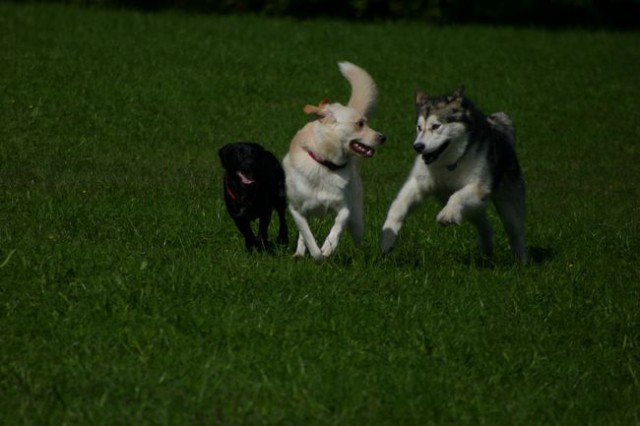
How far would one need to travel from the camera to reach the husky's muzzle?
8930mm

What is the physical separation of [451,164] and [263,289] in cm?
224

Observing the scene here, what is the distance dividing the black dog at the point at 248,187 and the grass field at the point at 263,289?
0.27m

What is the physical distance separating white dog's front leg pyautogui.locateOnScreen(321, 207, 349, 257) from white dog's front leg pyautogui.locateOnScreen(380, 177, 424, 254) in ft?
1.34

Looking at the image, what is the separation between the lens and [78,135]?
15633mm

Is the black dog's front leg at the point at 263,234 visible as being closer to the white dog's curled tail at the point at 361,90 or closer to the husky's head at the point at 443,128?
the white dog's curled tail at the point at 361,90

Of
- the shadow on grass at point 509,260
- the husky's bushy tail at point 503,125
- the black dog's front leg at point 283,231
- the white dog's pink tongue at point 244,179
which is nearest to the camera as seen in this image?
the white dog's pink tongue at point 244,179

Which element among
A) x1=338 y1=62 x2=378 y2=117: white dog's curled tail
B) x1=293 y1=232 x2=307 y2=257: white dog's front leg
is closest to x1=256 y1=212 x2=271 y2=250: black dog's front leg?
x1=293 y1=232 x2=307 y2=257: white dog's front leg

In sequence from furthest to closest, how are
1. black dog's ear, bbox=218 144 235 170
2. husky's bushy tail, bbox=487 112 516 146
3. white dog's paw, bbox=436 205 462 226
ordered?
husky's bushy tail, bbox=487 112 516 146
black dog's ear, bbox=218 144 235 170
white dog's paw, bbox=436 205 462 226

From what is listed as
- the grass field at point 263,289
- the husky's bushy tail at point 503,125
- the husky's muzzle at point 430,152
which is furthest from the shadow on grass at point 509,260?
the husky's bushy tail at point 503,125

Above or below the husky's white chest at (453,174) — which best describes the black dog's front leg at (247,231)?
below

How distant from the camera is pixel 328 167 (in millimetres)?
9047

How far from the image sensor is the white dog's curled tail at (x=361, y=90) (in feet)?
31.9

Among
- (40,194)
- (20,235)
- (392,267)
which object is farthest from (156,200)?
(392,267)

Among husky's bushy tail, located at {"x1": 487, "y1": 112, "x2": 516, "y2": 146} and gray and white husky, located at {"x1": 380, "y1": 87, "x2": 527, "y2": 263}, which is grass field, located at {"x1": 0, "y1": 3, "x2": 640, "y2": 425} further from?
husky's bushy tail, located at {"x1": 487, "y1": 112, "x2": 516, "y2": 146}
